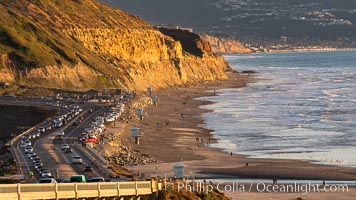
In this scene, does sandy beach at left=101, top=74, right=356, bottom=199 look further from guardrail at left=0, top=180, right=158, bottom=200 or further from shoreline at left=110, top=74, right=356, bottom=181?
guardrail at left=0, top=180, right=158, bottom=200

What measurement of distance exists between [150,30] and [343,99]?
61707 mm

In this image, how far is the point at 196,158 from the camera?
234ft

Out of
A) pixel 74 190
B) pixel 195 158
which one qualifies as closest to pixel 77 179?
pixel 74 190

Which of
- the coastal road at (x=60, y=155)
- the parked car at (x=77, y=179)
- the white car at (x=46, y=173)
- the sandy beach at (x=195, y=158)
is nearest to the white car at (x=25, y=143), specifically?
the coastal road at (x=60, y=155)

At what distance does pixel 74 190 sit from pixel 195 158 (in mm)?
39955

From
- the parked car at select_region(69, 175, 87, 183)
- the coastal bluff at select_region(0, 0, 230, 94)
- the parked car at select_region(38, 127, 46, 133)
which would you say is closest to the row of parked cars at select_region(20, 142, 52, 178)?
the parked car at select_region(69, 175, 87, 183)

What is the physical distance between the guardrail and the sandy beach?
19348mm

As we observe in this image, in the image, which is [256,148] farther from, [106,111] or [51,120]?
[106,111]

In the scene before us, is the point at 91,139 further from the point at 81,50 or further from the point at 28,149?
the point at 81,50

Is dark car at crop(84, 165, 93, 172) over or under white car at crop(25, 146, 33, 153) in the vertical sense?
under

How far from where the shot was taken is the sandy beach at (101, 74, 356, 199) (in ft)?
205

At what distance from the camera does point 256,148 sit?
76.8 metres

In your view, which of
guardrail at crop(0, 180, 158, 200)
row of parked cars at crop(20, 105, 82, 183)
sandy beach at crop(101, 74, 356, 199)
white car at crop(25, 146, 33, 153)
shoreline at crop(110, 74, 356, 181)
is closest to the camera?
guardrail at crop(0, 180, 158, 200)

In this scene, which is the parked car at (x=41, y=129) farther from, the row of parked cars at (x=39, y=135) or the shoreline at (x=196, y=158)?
the shoreline at (x=196, y=158)
